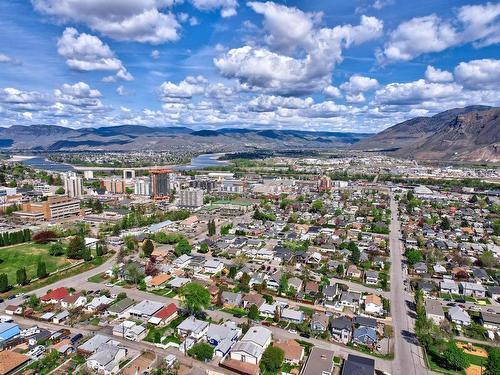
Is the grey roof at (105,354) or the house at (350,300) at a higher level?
the grey roof at (105,354)

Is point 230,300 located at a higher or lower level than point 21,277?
lower

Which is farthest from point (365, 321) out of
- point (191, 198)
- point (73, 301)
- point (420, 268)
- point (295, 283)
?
point (191, 198)

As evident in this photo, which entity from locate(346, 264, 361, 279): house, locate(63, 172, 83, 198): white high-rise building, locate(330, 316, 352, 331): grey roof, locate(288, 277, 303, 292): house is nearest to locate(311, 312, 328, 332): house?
locate(330, 316, 352, 331): grey roof

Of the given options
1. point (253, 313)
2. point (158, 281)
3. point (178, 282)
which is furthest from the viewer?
point (158, 281)

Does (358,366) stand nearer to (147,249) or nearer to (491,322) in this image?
(491,322)

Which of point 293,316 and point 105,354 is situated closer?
point 105,354

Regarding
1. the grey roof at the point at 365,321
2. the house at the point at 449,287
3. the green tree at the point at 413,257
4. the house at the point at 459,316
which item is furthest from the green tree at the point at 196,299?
the green tree at the point at 413,257

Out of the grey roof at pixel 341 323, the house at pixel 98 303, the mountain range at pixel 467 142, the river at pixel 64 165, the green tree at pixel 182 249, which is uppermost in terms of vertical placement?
the mountain range at pixel 467 142

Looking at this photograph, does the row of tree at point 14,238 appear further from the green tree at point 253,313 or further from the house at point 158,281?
the green tree at point 253,313
